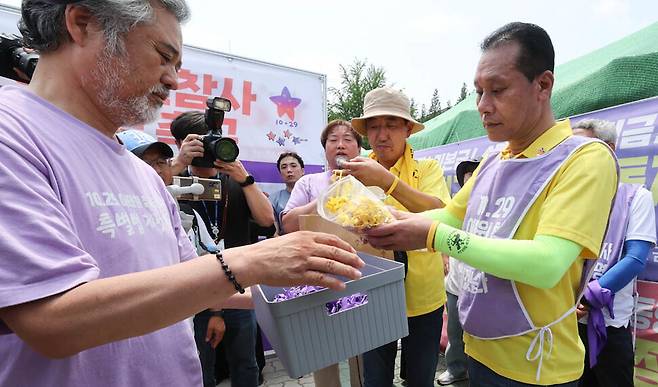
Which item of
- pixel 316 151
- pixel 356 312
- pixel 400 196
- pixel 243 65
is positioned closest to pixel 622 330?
pixel 400 196

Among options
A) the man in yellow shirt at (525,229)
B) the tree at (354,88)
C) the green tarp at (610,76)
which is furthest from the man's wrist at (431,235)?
the tree at (354,88)

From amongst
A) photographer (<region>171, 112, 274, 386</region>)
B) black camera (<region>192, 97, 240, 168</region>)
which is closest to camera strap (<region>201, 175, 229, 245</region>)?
photographer (<region>171, 112, 274, 386</region>)

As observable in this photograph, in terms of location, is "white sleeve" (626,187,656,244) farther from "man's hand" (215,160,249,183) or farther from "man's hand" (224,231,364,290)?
"man's hand" (215,160,249,183)

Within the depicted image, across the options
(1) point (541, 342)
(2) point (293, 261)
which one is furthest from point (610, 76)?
(2) point (293, 261)

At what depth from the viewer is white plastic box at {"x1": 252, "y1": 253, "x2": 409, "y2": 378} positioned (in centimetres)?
103

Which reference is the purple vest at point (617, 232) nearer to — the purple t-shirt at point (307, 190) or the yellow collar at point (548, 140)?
the yellow collar at point (548, 140)

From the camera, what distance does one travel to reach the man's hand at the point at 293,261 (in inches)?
32.7

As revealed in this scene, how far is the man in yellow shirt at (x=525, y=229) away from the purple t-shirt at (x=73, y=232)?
851 millimetres

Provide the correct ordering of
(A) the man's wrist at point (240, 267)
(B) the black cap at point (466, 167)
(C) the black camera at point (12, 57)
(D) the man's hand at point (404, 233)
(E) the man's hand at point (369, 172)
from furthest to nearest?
(B) the black cap at point (466, 167) < (E) the man's hand at point (369, 172) < (D) the man's hand at point (404, 233) < (C) the black camera at point (12, 57) < (A) the man's wrist at point (240, 267)

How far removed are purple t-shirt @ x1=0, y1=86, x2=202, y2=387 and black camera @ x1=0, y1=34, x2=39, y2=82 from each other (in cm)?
44

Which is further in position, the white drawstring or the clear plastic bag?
the clear plastic bag

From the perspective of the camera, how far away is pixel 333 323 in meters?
1.10

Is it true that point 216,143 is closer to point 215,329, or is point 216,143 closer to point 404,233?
point 215,329

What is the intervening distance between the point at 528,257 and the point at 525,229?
207 mm
